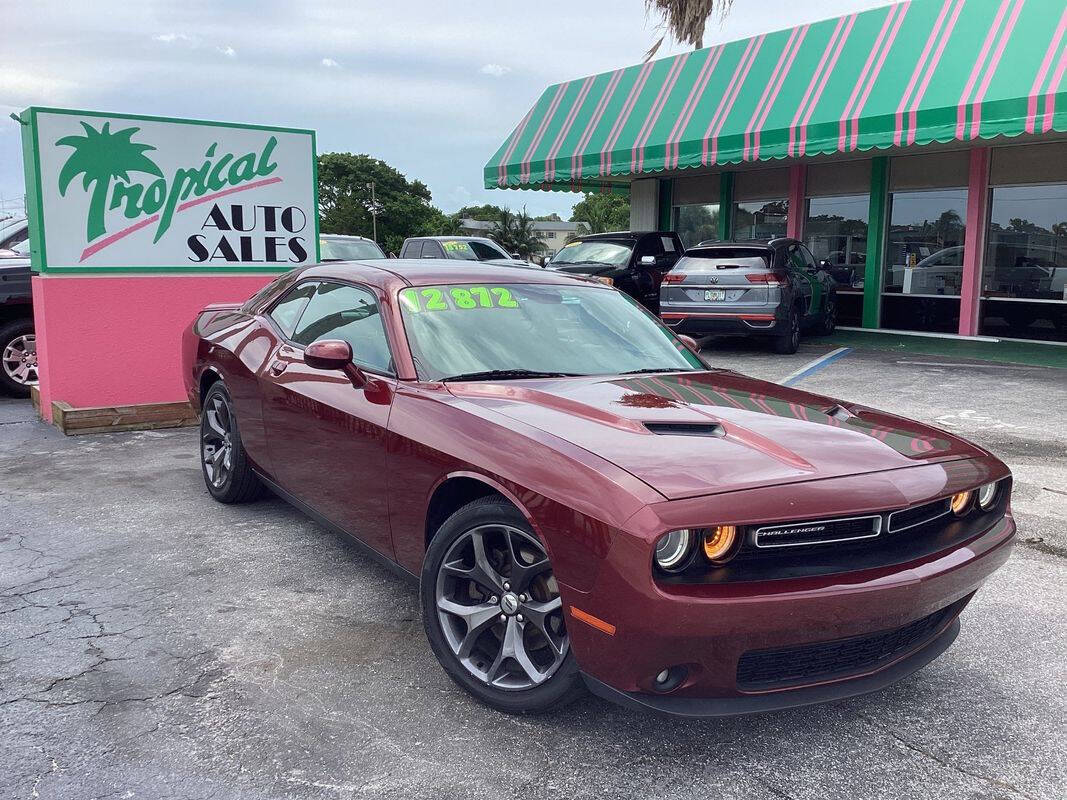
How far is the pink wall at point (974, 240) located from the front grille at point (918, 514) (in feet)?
46.2

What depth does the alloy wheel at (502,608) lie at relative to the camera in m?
2.81

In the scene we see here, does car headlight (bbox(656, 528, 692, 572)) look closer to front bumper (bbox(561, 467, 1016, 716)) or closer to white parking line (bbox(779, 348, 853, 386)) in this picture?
front bumper (bbox(561, 467, 1016, 716))

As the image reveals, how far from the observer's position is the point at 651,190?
21.0 m

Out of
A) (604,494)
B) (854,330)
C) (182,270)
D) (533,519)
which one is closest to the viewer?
(604,494)

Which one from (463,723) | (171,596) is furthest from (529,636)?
(171,596)

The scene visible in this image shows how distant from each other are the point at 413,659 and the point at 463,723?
1.73 feet

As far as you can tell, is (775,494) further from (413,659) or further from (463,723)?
(413,659)

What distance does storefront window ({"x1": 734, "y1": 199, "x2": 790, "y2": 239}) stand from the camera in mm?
18594

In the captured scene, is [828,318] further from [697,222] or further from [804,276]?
[697,222]

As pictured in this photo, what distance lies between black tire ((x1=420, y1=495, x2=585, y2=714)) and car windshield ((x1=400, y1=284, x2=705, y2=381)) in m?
0.76

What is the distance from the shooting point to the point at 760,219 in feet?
62.3

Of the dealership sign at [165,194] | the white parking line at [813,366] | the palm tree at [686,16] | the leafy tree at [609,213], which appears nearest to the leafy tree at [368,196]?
the leafy tree at [609,213]

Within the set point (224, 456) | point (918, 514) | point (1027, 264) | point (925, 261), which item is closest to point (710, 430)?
point (918, 514)

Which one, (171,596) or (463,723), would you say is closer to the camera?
(463,723)
